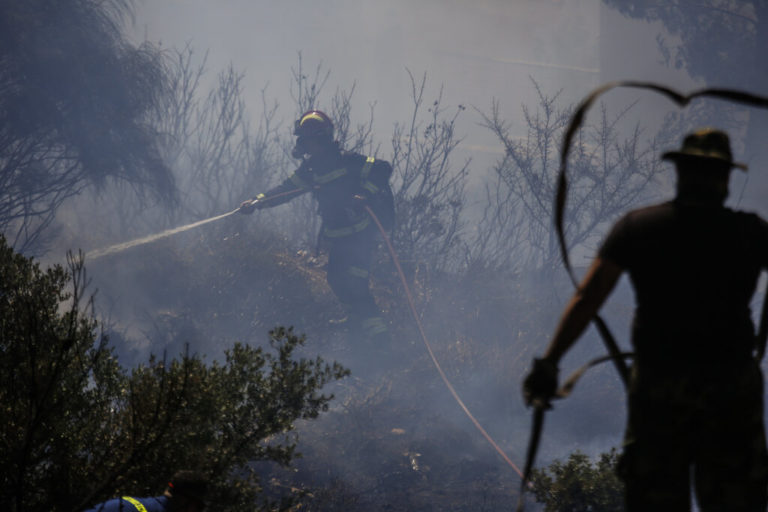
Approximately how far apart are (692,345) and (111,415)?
3.45m

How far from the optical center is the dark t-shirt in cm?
197

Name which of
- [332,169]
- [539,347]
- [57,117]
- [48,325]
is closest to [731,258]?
[48,325]

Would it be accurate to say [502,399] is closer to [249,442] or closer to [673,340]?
[249,442]

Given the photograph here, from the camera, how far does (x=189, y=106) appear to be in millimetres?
15312

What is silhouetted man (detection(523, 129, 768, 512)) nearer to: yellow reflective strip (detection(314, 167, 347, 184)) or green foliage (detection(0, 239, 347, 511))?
green foliage (detection(0, 239, 347, 511))

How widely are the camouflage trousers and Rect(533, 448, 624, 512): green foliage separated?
6.94 feet

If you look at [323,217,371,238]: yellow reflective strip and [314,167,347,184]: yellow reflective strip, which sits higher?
[314,167,347,184]: yellow reflective strip

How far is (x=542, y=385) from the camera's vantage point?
1946 mm

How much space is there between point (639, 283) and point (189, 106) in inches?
590

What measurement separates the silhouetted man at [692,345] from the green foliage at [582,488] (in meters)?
2.14

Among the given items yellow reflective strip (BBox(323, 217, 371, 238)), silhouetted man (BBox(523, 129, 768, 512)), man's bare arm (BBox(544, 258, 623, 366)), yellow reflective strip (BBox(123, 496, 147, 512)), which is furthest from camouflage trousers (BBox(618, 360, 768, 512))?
yellow reflective strip (BBox(323, 217, 371, 238))

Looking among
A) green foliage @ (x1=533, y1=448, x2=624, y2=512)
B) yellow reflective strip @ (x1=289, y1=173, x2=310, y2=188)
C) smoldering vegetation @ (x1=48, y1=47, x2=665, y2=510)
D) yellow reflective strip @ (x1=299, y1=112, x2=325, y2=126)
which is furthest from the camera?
yellow reflective strip @ (x1=289, y1=173, x2=310, y2=188)

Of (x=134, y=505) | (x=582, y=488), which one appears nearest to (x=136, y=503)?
(x=134, y=505)

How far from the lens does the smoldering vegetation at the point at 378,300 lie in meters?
8.01
